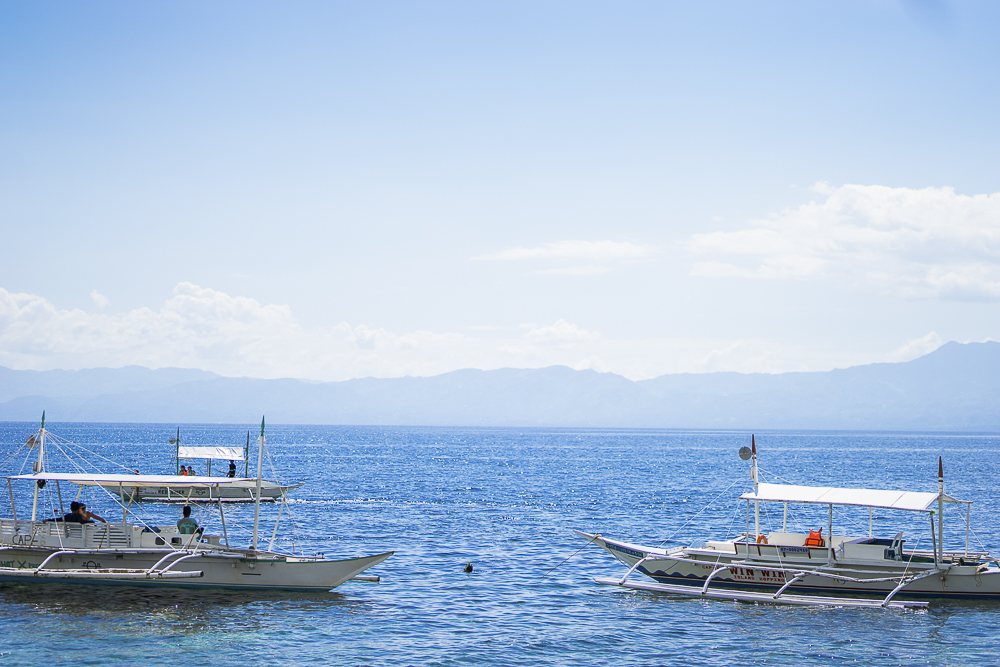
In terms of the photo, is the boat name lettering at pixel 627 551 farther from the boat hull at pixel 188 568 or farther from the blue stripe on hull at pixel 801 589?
the boat hull at pixel 188 568

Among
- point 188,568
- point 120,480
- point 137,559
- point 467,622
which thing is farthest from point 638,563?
point 120,480

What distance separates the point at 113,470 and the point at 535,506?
6700 cm

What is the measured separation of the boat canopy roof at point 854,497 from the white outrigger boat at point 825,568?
1.5 inches

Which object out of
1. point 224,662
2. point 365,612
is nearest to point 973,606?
point 365,612

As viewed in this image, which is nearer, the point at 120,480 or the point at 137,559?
the point at 137,559

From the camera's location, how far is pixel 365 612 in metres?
31.9

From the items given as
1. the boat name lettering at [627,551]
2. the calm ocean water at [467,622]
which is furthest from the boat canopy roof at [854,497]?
the boat name lettering at [627,551]

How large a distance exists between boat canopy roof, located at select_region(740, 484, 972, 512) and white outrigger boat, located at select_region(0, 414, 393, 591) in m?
15.5

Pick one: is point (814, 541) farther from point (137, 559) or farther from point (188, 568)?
point (137, 559)

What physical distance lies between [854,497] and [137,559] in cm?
2735

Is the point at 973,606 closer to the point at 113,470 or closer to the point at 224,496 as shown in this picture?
the point at 224,496

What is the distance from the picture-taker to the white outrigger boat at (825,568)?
33.6 meters

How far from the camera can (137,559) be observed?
33812mm

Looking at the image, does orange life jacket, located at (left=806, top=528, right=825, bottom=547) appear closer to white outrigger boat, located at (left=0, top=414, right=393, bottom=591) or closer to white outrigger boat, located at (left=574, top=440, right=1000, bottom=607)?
white outrigger boat, located at (left=574, top=440, right=1000, bottom=607)
